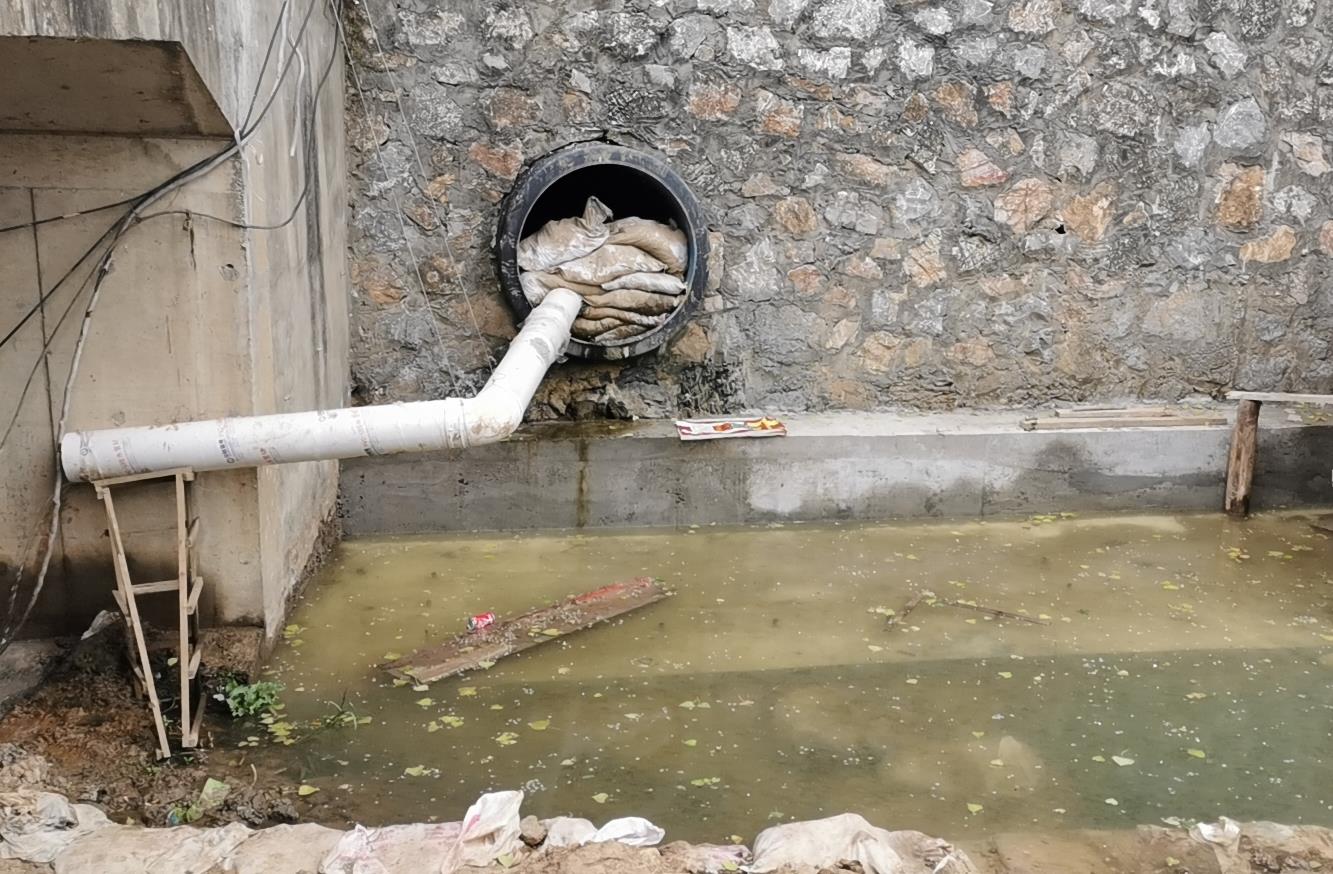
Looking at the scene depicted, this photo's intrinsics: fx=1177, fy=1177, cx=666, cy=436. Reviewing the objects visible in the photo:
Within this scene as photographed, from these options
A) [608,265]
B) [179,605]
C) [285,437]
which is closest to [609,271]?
[608,265]

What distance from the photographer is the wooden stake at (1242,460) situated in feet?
19.9

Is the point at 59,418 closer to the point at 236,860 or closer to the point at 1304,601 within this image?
the point at 236,860

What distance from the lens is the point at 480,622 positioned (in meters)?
4.70

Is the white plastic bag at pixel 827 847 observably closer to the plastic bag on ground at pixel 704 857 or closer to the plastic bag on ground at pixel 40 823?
the plastic bag on ground at pixel 704 857

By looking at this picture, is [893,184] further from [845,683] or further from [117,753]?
[117,753]

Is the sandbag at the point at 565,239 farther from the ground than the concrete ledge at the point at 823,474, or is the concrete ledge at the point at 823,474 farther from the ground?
the sandbag at the point at 565,239

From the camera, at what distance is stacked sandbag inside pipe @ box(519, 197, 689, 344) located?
582cm

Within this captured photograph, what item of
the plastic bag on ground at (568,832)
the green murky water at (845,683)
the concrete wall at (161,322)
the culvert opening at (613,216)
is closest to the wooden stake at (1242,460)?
the green murky water at (845,683)

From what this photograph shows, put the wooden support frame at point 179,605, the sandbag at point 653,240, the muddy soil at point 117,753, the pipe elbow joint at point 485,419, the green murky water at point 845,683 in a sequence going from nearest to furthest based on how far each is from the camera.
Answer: the muddy soil at point 117,753
the green murky water at point 845,683
the wooden support frame at point 179,605
the pipe elbow joint at point 485,419
the sandbag at point 653,240

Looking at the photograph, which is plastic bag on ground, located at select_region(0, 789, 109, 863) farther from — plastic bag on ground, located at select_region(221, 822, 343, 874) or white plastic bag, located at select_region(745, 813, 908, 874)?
white plastic bag, located at select_region(745, 813, 908, 874)

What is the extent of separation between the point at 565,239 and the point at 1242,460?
3689 mm

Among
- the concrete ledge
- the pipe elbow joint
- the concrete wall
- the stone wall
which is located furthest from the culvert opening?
the pipe elbow joint

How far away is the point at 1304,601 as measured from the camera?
5.17 metres

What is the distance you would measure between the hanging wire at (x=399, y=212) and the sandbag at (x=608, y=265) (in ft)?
2.44
